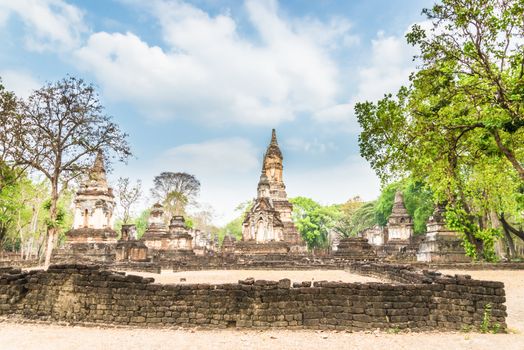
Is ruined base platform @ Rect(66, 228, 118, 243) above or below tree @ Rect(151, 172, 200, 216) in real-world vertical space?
below

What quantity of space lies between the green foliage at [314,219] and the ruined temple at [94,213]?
29634mm

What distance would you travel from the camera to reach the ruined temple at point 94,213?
1265 inches

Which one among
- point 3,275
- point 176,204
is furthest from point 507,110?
point 176,204

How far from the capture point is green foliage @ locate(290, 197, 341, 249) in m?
57.6

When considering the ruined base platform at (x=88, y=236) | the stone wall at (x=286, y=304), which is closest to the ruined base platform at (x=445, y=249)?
the stone wall at (x=286, y=304)

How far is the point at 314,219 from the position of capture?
5891 centimetres

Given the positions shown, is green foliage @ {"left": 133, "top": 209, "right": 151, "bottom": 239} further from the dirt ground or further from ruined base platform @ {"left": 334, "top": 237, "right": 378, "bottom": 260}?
the dirt ground

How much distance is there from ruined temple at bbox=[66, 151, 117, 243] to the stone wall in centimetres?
2633

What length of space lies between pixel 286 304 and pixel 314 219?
52.4 meters

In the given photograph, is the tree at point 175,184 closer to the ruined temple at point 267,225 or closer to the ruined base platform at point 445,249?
the ruined temple at point 267,225

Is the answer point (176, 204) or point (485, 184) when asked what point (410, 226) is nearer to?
point (485, 184)

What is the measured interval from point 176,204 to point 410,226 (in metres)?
31.1

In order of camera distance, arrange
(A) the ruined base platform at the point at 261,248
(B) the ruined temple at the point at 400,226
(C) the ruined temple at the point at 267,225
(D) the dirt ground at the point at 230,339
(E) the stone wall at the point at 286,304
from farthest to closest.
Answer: (B) the ruined temple at the point at 400,226, (C) the ruined temple at the point at 267,225, (A) the ruined base platform at the point at 261,248, (E) the stone wall at the point at 286,304, (D) the dirt ground at the point at 230,339

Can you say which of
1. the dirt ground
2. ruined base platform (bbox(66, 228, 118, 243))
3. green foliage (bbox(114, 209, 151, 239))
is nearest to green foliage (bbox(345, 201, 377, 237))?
ruined base platform (bbox(66, 228, 118, 243))
